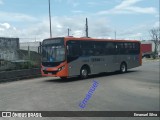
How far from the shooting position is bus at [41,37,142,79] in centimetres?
1862

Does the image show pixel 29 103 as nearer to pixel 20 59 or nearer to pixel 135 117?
pixel 135 117

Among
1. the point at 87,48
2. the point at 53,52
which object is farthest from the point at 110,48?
the point at 53,52

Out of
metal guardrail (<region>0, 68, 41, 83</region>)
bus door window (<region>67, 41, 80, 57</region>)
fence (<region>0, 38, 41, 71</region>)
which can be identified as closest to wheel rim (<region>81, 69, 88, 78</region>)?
bus door window (<region>67, 41, 80, 57</region>)

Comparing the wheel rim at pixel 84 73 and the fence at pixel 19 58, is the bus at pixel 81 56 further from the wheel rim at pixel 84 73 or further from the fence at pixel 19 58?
the fence at pixel 19 58

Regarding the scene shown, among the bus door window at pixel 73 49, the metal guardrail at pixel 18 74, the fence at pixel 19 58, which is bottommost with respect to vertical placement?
the metal guardrail at pixel 18 74

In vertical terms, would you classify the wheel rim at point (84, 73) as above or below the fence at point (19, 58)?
below

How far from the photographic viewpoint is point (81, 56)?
19828 millimetres

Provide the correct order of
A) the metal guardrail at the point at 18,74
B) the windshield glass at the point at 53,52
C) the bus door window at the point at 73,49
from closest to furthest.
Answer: the windshield glass at the point at 53,52 → the bus door window at the point at 73,49 → the metal guardrail at the point at 18,74

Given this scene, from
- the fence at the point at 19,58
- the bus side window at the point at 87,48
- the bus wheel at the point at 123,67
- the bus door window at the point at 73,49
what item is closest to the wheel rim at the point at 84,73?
the bus side window at the point at 87,48

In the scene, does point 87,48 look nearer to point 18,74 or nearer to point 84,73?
point 84,73

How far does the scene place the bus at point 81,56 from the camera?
1862 cm

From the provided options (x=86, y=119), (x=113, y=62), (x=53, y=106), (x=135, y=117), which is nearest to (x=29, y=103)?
(x=53, y=106)

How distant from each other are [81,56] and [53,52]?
1.98m

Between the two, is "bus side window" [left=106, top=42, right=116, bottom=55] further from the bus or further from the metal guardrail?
the metal guardrail
